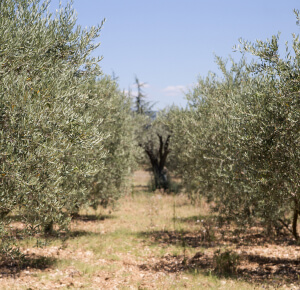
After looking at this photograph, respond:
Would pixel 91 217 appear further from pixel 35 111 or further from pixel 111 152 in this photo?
pixel 35 111

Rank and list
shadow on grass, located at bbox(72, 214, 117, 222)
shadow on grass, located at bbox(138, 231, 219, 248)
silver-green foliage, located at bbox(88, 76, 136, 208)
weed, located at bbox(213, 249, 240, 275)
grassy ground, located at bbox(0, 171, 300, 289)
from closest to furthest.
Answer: grassy ground, located at bbox(0, 171, 300, 289)
weed, located at bbox(213, 249, 240, 275)
shadow on grass, located at bbox(138, 231, 219, 248)
silver-green foliage, located at bbox(88, 76, 136, 208)
shadow on grass, located at bbox(72, 214, 117, 222)

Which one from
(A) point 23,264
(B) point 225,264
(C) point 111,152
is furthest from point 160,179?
(A) point 23,264

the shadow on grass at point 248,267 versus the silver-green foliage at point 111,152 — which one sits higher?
the silver-green foliage at point 111,152

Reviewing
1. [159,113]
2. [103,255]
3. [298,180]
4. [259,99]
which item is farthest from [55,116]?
[159,113]

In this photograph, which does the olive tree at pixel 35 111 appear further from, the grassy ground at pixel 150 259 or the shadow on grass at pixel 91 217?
the shadow on grass at pixel 91 217

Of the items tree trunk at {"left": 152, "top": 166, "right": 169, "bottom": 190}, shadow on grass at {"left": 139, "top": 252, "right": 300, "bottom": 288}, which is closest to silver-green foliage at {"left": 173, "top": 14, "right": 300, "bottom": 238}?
shadow on grass at {"left": 139, "top": 252, "right": 300, "bottom": 288}

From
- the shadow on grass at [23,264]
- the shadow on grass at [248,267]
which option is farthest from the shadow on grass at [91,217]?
the shadow on grass at [248,267]

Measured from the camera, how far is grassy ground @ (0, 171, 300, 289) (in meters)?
11.4

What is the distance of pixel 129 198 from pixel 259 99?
2285cm

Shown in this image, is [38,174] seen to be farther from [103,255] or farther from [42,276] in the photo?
[103,255]

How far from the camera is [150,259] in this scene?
15.1m

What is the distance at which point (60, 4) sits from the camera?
10.7 metres

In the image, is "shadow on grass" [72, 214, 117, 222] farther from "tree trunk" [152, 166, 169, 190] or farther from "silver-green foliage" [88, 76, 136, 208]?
"tree trunk" [152, 166, 169, 190]

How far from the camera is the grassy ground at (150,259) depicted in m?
11.4
